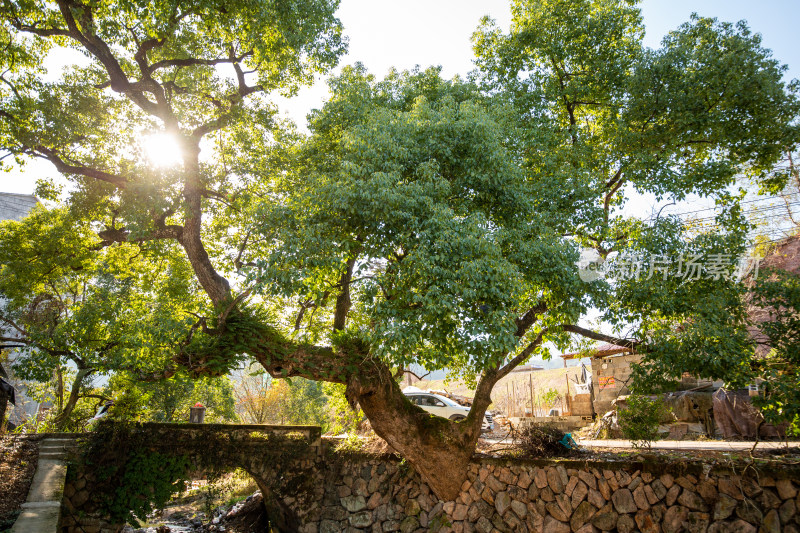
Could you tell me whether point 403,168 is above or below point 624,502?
above

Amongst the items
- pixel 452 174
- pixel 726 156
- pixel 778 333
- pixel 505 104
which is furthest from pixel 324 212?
pixel 726 156

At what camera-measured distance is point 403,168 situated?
6.77m

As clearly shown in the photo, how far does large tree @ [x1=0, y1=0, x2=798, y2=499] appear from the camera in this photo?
Result: 20.6 feet

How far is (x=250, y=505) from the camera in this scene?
477 inches

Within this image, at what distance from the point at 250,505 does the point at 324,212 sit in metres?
9.62

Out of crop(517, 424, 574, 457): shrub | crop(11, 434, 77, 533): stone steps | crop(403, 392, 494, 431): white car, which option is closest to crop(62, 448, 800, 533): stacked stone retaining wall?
crop(517, 424, 574, 457): shrub

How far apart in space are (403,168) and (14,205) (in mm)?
22775

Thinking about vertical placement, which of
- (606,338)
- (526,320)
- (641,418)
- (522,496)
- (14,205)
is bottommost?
(522,496)

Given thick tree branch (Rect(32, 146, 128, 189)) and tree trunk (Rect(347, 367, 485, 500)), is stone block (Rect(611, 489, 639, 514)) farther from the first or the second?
thick tree branch (Rect(32, 146, 128, 189))

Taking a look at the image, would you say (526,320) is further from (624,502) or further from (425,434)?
(624,502)

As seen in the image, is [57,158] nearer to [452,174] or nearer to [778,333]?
[452,174]

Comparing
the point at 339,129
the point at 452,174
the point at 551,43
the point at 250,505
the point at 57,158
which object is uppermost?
the point at 551,43

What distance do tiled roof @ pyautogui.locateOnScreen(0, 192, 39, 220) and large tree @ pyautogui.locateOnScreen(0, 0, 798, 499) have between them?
15548 millimetres

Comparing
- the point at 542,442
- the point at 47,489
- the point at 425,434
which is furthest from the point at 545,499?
the point at 47,489
